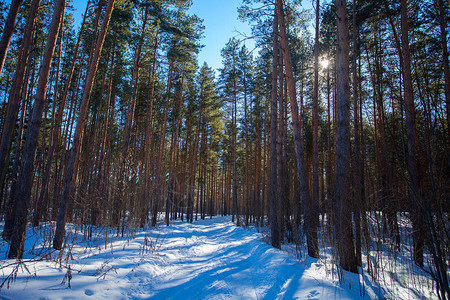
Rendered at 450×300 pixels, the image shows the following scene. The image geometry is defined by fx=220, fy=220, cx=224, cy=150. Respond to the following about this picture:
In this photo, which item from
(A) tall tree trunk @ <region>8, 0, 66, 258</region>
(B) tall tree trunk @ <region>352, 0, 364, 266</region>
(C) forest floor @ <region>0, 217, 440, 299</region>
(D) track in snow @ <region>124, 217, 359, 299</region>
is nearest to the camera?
(C) forest floor @ <region>0, 217, 440, 299</region>

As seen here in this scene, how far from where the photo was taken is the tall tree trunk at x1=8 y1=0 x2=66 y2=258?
4.23 metres

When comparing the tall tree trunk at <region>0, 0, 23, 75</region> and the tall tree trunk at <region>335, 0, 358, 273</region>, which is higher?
the tall tree trunk at <region>0, 0, 23, 75</region>

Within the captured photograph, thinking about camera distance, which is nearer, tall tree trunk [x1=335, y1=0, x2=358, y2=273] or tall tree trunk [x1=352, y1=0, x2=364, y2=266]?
tall tree trunk [x1=352, y1=0, x2=364, y2=266]

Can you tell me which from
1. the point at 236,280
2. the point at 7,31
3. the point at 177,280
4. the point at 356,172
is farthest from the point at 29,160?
the point at 356,172

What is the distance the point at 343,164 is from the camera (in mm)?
4699

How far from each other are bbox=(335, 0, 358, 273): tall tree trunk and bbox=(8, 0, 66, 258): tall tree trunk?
6.02m

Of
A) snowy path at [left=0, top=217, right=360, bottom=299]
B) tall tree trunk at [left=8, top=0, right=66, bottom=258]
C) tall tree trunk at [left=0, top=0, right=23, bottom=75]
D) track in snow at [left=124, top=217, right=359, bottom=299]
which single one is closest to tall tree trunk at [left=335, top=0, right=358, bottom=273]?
snowy path at [left=0, top=217, right=360, bottom=299]

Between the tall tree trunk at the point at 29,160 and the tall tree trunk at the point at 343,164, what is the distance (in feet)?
19.7

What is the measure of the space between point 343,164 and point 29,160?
6.80 metres

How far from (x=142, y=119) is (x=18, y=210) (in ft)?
51.8

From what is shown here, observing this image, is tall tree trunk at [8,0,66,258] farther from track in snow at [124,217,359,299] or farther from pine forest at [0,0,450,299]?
track in snow at [124,217,359,299]

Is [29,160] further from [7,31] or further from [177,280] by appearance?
[177,280]

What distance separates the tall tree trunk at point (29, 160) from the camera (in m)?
4.23

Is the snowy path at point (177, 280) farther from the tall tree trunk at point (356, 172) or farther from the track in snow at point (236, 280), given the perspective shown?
the tall tree trunk at point (356, 172)
